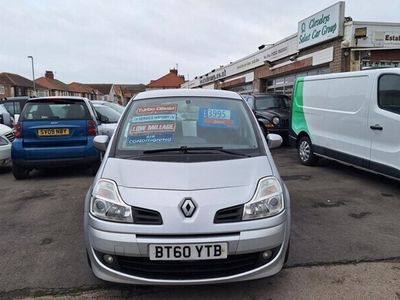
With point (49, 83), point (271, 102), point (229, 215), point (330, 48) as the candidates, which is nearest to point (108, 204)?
point (229, 215)

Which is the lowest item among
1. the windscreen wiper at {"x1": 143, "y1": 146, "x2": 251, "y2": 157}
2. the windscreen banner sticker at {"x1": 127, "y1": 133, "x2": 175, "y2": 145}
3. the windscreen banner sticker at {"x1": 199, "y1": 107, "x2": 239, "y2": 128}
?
the windscreen wiper at {"x1": 143, "y1": 146, "x2": 251, "y2": 157}

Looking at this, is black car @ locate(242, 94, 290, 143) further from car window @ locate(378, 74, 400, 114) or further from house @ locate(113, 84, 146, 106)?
house @ locate(113, 84, 146, 106)

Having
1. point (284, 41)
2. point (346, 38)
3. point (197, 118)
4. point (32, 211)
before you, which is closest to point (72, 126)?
point (32, 211)

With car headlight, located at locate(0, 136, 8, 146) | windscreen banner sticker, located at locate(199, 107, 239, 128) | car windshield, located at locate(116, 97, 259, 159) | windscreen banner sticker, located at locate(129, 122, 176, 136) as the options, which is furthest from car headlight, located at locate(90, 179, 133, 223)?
car headlight, located at locate(0, 136, 8, 146)

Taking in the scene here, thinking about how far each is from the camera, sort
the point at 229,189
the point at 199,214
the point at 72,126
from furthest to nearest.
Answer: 1. the point at 72,126
2. the point at 229,189
3. the point at 199,214

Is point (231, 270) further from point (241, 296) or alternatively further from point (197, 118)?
point (197, 118)

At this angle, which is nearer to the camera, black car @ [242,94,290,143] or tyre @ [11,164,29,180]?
tyre @ [11,164,29,180]

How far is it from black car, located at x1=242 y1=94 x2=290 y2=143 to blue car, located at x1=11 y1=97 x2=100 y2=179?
16.6 ft

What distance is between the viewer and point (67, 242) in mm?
4227

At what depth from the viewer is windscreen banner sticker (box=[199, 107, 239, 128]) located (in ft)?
12.9

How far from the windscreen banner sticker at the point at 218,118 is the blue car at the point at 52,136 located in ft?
12.8

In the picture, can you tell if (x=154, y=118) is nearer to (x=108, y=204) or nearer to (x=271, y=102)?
(x=108, y=204)

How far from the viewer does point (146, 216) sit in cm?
281

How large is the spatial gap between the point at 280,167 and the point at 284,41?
33.7 feet
